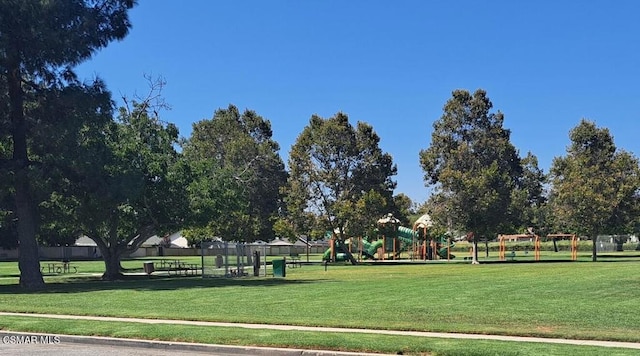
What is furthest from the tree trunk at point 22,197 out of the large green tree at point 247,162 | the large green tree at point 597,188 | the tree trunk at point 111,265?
the large green tree at point 597,188

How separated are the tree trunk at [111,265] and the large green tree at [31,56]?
731 centimetres

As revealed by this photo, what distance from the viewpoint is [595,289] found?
2353 cm

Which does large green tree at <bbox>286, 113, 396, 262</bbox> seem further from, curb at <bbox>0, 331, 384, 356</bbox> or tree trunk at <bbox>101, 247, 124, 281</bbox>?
curb at <bbox>0, 331, 384, 356</bbox>

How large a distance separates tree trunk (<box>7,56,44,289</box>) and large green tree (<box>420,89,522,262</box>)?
33.8m

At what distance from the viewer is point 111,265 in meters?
39.8

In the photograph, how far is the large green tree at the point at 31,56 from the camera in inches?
1150

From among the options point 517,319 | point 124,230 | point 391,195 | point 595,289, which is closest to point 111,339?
point 517,319

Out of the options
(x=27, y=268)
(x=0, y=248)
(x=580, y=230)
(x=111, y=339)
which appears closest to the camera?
(x=111, y=339)

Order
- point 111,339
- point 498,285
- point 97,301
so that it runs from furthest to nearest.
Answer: point 498,285 → point 97,301 → point 111,339

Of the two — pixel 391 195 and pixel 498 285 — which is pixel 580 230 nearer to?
pixel 391 195

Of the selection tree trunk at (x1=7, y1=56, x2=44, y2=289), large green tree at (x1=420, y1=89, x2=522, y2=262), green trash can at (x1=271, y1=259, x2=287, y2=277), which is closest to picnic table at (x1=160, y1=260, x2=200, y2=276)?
green trash can at (x1=271, y1=259, x2=287, y2=277)

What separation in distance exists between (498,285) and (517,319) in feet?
35.6

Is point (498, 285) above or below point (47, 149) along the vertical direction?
below

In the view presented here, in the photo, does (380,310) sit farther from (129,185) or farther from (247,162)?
(247,162)
